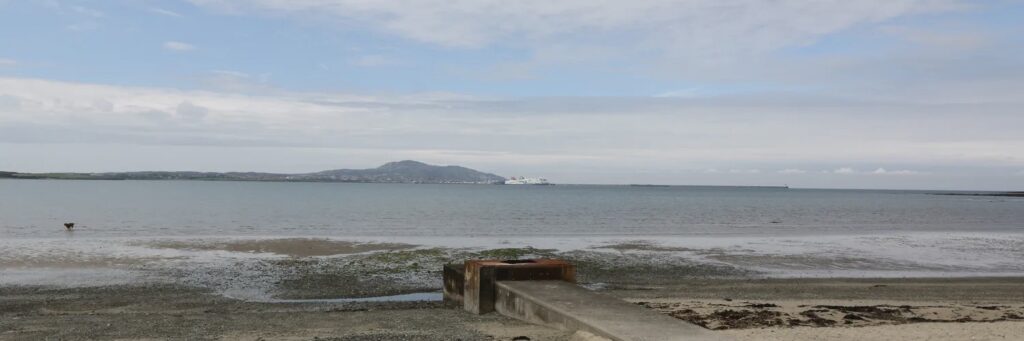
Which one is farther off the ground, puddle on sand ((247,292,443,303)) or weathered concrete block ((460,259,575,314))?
weathered concrete block ((460,259,575,314))

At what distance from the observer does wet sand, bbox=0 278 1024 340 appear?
999cm

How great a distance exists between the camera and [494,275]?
1224 cm

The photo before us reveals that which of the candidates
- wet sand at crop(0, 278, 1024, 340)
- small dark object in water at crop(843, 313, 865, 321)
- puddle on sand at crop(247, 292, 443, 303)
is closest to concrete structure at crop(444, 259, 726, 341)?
wet sand at crop(0, 278, 1024, 340)

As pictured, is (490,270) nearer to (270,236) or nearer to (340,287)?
(340,287)

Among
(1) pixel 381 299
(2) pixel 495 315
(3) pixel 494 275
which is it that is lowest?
(1) pixel 381 299

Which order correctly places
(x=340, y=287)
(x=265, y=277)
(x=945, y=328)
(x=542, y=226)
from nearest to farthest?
(x=945, y=328) < (x=340, y=287) < (x=265, y=277) < (x=542, y=226)

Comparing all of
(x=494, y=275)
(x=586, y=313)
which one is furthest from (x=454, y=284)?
(x=586, y=313)

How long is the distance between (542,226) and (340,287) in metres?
25.5

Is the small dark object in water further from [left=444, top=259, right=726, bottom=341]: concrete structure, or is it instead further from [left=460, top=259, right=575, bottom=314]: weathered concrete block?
[left=460, top=259, right=575, bottom=314]: weathered concrete block

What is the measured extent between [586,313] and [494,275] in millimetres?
2675

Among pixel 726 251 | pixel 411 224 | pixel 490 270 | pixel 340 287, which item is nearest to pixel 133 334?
pixel 490 270

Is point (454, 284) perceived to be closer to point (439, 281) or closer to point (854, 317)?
point (439, 281)

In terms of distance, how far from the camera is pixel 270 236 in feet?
105

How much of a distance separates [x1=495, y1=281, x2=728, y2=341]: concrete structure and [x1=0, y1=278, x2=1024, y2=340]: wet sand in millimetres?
235
